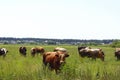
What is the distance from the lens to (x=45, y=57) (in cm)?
1847

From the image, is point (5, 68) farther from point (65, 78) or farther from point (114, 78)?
point (114, 78)

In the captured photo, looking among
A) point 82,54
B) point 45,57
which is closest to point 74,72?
point 45,57

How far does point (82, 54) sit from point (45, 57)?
20726mm

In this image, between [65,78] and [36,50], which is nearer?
[65,78]

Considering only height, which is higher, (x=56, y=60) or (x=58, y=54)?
(x=58, y=54)

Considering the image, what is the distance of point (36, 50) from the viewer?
42.6m

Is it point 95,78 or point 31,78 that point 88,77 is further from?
point 31,78

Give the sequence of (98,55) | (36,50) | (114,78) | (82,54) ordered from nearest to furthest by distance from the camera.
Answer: (114,78)
(98,55)
(82,54)
(36,50)

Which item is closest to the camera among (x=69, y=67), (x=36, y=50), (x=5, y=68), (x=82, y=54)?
(x=69, y=67)

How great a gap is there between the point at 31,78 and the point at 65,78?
1.07 metres

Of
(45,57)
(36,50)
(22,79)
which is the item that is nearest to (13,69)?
(22,79)

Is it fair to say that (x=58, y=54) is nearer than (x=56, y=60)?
No

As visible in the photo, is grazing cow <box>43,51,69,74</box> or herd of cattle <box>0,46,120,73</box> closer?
grazing cow <box>43,51,69,74</box>

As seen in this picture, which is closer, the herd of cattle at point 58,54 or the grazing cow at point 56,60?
the grazing cow at point 56,60
